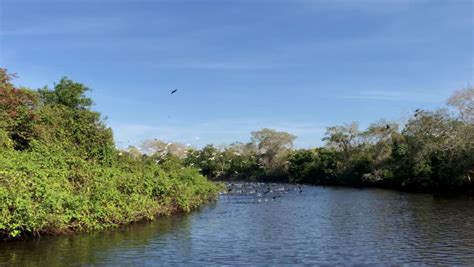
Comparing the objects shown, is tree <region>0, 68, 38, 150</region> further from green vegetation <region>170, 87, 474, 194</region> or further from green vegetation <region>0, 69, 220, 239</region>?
green vegetation <region>170, 87, 474, 194</region>

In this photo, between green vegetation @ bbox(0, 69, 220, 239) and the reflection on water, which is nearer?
the reflection on water

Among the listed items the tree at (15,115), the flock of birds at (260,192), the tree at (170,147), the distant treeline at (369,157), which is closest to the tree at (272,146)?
the distant treeline at (369,157)

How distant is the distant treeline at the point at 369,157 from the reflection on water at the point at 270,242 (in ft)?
61.7

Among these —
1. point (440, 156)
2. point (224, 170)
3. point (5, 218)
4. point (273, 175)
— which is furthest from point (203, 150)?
point (5, 218)

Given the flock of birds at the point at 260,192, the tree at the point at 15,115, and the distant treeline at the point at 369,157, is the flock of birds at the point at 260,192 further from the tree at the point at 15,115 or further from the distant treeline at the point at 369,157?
the tree at the point at 15,115

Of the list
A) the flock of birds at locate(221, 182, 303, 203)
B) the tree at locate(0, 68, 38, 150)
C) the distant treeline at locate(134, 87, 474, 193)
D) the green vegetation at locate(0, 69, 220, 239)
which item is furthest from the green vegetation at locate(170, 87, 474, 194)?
the tree at locate(0, 68, 38, 150)

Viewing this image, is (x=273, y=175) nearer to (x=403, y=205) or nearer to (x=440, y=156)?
(x=440, y=156)

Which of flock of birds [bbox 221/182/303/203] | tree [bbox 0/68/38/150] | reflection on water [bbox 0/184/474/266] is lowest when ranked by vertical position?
reflection on water [bbox 0/184/474/266]

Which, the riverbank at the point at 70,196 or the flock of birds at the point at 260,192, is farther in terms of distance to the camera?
the flock of birds at the point at 260,192

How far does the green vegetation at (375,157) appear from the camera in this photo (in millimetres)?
47250

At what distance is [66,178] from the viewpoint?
23500 mm

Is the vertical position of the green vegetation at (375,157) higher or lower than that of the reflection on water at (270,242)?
higher

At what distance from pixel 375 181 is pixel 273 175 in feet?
102

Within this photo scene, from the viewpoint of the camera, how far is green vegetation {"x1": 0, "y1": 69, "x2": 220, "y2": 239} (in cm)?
1845
